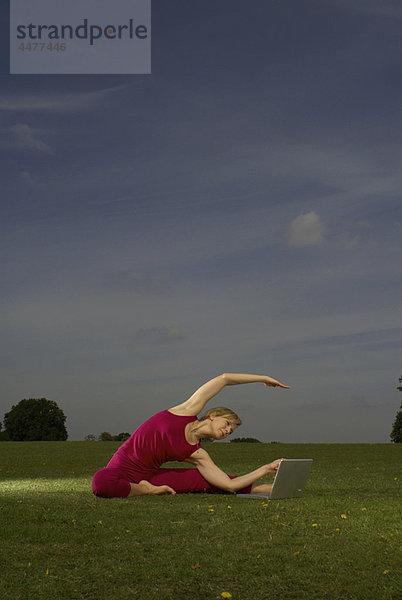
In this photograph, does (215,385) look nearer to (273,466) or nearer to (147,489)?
(273,466)

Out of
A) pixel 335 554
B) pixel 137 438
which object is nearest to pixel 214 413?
pixel 137 438

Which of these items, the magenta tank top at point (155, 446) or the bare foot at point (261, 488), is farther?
the bare foot at point (261, 488)

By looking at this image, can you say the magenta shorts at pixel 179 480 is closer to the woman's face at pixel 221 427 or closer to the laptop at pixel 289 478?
the laptop at pixel 289 478

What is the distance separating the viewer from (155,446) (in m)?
9.81

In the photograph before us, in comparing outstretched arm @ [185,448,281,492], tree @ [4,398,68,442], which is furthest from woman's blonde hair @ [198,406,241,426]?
tree @ [4,398,68,442]

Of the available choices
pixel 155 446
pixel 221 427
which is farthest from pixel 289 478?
pixel 155 446

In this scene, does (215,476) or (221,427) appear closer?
(221,427)

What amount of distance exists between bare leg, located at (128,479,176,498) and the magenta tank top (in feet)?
0.56

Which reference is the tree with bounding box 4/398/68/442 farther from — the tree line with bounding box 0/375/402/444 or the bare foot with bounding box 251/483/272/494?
the bare foot with bounding box 251/483/272/494

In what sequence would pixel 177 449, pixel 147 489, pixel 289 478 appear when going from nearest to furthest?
1. pixel 289 478
2. pixel 177 449
3. pixel 147 489

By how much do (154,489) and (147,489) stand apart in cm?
12

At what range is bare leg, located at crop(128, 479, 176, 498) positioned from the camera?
9.86 meters

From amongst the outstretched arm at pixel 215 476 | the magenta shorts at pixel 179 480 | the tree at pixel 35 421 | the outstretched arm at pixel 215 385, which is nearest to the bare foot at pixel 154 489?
the magenta shorts at pixel 179 480

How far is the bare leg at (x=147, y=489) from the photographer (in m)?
9.86
